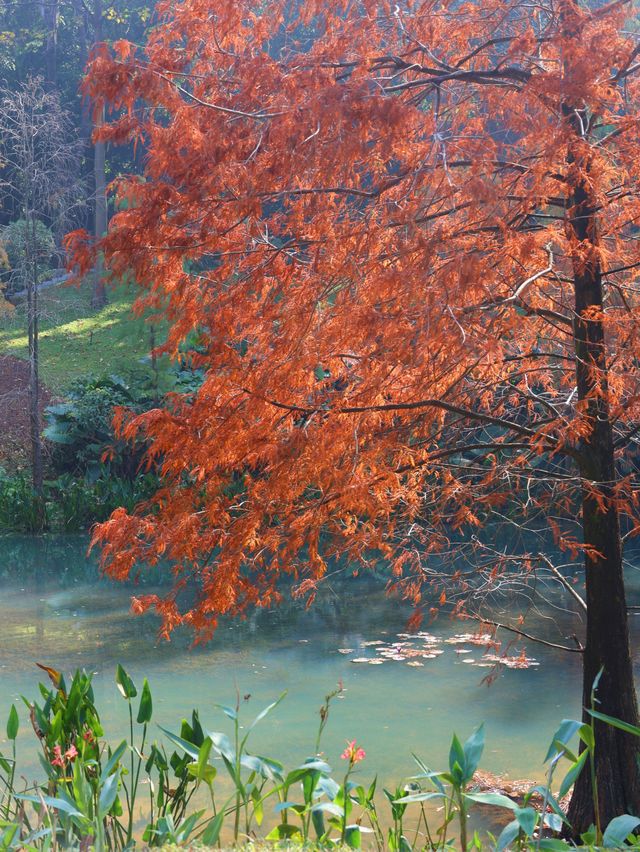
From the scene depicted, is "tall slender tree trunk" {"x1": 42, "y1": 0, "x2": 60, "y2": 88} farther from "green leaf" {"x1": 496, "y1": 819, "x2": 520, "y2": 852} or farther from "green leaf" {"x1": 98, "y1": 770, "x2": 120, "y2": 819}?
"green leaf" {"x1": 496, "y1": 819, "x2": 520, "y2": 852}

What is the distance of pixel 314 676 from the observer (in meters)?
6.96

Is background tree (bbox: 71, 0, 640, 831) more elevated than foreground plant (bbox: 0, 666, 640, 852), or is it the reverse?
background tree (bbox: 71, 0, 640, 831)

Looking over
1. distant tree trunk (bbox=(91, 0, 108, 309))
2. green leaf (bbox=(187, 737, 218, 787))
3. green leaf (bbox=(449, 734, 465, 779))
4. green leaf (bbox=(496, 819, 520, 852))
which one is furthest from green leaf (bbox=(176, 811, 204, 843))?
distant tree trunk (bbox=(91, 0, 108, 309))

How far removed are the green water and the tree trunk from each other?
0.94 meters

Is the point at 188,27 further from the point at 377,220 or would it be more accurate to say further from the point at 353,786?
the point at 353,786

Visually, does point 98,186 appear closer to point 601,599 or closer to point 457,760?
point 601,599

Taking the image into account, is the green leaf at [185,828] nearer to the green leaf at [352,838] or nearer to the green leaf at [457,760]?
the green leaf at [352,838]

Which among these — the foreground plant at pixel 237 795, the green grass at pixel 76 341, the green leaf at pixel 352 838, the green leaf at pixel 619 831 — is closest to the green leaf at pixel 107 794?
the foreground plant at pixel 237 795

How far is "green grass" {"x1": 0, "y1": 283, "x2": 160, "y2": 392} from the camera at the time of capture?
22.2m

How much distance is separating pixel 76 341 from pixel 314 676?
62.4 feet

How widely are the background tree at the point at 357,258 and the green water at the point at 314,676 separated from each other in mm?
1514

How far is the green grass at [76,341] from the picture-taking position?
73.0ft

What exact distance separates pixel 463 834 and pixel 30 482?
15.0 meters

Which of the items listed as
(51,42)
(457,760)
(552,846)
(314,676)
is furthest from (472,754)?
(51,42)
